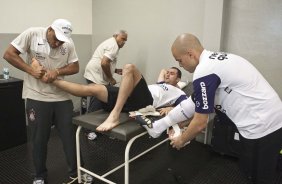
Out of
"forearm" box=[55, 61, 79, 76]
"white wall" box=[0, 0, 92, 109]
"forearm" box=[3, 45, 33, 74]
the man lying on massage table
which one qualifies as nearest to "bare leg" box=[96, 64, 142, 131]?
the man lying on massage table

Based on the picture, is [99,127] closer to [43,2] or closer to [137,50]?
[137,50]

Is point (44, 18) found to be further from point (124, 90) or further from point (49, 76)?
point (124, 90)

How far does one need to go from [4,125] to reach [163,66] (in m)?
2.09

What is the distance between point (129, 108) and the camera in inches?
85.8

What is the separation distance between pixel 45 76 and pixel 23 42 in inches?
12.4

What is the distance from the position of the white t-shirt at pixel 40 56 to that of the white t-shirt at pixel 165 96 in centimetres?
85

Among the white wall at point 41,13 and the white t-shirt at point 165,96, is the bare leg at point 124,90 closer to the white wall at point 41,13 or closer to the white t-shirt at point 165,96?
the white t-shirt at point 165,96

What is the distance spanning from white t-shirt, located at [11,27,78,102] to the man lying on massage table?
0.07m

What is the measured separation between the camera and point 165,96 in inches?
97.9

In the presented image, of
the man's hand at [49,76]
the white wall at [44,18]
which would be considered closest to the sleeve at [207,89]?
the man's hand at [49,76]

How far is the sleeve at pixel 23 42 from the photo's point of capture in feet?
6.28

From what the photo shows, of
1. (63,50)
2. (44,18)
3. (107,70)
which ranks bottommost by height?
(107,70)

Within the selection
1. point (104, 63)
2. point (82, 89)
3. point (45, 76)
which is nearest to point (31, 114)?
point (45, 76)

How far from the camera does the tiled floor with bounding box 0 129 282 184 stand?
2.34 m
